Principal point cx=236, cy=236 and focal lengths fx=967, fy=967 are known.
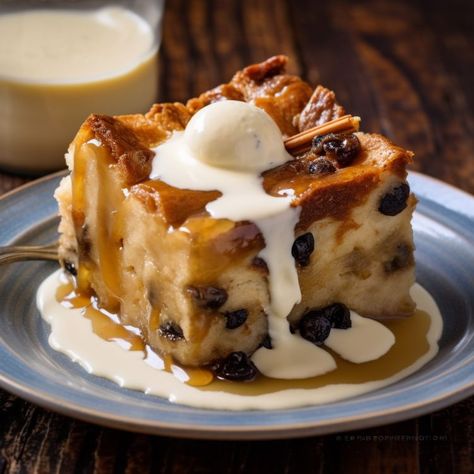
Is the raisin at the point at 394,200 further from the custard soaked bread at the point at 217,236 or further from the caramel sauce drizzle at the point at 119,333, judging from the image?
the caramel sauce drizzle at the point at 119,333

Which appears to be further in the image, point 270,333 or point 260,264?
point 270,333

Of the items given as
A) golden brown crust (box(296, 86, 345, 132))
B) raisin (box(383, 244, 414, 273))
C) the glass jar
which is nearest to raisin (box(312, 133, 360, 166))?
golden brown crust (box(296, 86, 345, 132))

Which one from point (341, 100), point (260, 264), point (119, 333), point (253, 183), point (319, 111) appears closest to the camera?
point (260, 264)

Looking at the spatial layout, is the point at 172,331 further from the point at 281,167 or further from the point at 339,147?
the point at 339,147

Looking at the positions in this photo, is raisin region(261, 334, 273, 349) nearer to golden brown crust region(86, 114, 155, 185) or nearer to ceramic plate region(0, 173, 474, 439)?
ceramic plate region(0, 173, 474, 439)

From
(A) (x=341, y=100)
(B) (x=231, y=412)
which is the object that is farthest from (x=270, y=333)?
(A) (x=341, y=100)

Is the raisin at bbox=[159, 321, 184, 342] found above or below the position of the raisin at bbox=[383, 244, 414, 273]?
below

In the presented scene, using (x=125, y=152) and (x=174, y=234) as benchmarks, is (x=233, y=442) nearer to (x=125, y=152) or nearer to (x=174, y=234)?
(x=174, y=234)

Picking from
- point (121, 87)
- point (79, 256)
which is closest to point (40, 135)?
point (121, 87)

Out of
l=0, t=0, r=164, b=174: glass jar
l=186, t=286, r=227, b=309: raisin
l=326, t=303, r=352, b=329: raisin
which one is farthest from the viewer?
l=0, t=0, r=164, b=174: glass jar
